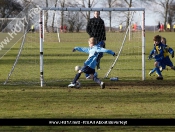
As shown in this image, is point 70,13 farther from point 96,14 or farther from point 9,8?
point 9,8

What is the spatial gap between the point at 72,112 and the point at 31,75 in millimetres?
7392

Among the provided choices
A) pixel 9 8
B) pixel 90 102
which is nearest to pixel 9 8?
pixel 9 8

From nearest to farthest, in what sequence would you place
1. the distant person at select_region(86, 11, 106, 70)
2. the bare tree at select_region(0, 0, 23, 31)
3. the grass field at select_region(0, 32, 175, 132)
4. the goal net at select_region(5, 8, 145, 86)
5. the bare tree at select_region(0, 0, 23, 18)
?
the grass field at select_region(0, 32, 175, 132)
the goal net at select_region(5, 8, 145, 86)
the distant person at select_region(86, 11, 106, 70)
the bare tree at select_region(0, 0, 23, 31)
the bare tree at select_region(0, 0, 23, 18)

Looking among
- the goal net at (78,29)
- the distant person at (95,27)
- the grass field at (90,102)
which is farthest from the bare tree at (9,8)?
the grass field at (90,102)

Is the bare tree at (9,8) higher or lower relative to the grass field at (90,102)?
higher

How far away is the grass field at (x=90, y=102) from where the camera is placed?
8578 mm

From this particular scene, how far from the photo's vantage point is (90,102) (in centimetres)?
1023

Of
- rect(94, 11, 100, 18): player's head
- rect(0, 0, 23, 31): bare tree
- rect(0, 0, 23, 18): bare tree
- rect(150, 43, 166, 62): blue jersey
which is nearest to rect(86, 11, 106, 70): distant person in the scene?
rect(94, 11, 100, 18): player's head

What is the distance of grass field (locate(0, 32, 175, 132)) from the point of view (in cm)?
858

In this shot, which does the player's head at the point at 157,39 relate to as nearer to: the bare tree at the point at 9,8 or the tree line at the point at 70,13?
the tree line at the point at 70,13

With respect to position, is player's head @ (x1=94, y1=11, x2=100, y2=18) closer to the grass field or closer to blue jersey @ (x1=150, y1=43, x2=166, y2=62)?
blue jersey @ (x1=150, y1=43, x2=166, y2=62)

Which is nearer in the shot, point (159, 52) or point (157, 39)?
point (157, 39)

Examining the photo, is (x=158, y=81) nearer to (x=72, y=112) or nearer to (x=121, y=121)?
(x=72, y=112)

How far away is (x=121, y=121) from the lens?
15.4ft
